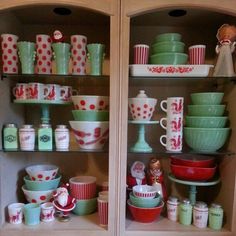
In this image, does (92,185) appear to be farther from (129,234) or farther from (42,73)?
(42,73)

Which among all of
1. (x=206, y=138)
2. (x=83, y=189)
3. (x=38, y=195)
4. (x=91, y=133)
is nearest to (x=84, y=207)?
(x=83, y=189)

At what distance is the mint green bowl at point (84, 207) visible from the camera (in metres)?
0.92

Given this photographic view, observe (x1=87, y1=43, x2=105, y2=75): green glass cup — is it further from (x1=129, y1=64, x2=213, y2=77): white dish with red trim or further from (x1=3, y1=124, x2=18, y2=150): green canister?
(x1=3, y1=124, x2=18, y2=150): green canister

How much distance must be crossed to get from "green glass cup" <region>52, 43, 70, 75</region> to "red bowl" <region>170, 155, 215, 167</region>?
21.7 inches

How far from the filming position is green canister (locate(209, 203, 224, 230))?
2.75 feet

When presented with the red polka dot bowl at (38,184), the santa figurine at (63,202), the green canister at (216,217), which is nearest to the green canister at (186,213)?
the green canister at (216,217)

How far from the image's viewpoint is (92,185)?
0.95m

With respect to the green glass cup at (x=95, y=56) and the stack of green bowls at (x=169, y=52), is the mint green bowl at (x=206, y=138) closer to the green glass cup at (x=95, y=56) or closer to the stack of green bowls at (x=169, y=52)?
the stack of green bowls at (x=169, y=52)

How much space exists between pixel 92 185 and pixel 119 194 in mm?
181

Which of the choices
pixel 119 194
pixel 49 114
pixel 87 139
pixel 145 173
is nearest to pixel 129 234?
pixel 119 194

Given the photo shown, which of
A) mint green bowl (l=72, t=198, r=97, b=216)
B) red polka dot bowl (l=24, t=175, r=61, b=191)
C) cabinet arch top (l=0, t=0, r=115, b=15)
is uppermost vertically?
cabinet arch top (l=0, t=0, r=115, b=15)

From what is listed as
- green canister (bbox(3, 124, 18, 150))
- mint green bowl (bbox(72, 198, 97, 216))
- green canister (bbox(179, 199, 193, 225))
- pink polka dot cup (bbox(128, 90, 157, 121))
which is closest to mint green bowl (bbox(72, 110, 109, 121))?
pink polka dot cup (bbox(128, 90, 157, 121))

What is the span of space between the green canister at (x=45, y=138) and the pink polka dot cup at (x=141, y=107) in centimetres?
32

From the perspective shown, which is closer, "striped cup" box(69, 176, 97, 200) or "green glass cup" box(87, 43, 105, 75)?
"green glass cup" box(87, 43, 105, 75)
